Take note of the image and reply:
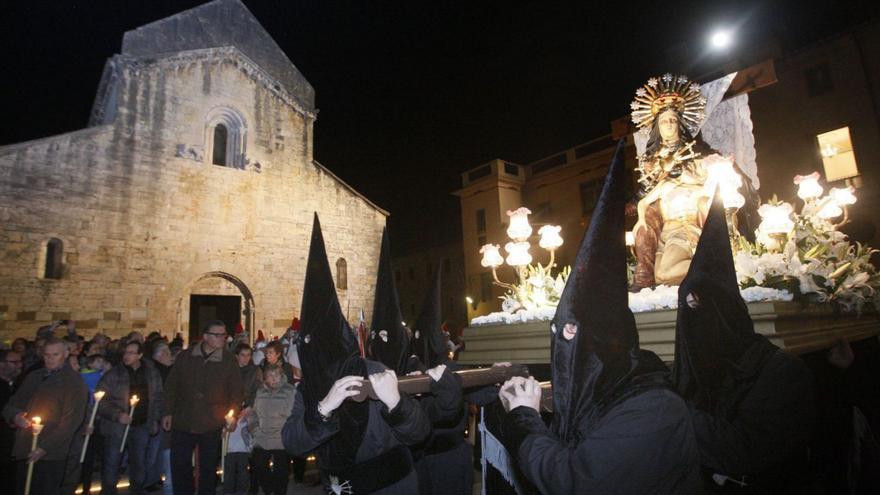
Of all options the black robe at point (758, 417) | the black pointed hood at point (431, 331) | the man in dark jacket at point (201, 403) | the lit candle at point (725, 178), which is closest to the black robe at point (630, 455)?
the black robe at point (758, 417)

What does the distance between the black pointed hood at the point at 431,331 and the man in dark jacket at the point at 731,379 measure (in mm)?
3126

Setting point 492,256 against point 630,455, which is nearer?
point 630,455

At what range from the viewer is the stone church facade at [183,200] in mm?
13602

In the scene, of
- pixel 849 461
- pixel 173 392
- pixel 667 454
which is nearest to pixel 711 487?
pixel 667 454

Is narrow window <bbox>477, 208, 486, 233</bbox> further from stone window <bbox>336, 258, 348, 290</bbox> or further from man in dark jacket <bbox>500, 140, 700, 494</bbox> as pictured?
man in dark jacket <bbox>500, 140, 700, 494</bbox>

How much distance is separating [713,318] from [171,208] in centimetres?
1703

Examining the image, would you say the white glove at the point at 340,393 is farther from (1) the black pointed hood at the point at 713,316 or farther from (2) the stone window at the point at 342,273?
(2) the stone window at the point at 342,273

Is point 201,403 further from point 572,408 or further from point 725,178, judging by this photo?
point 725,178

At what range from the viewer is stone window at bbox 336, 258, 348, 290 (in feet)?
62.2

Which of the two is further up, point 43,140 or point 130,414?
point 43,140

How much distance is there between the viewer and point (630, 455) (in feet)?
6.16

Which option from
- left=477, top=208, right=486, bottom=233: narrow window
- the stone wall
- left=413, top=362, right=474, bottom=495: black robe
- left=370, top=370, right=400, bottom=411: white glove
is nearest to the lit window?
left=477, top=208, right=486, bottom=233: narrow window

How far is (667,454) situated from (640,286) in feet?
10.5

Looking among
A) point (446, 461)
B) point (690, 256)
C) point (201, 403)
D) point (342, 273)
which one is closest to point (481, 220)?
point (342, 273)
